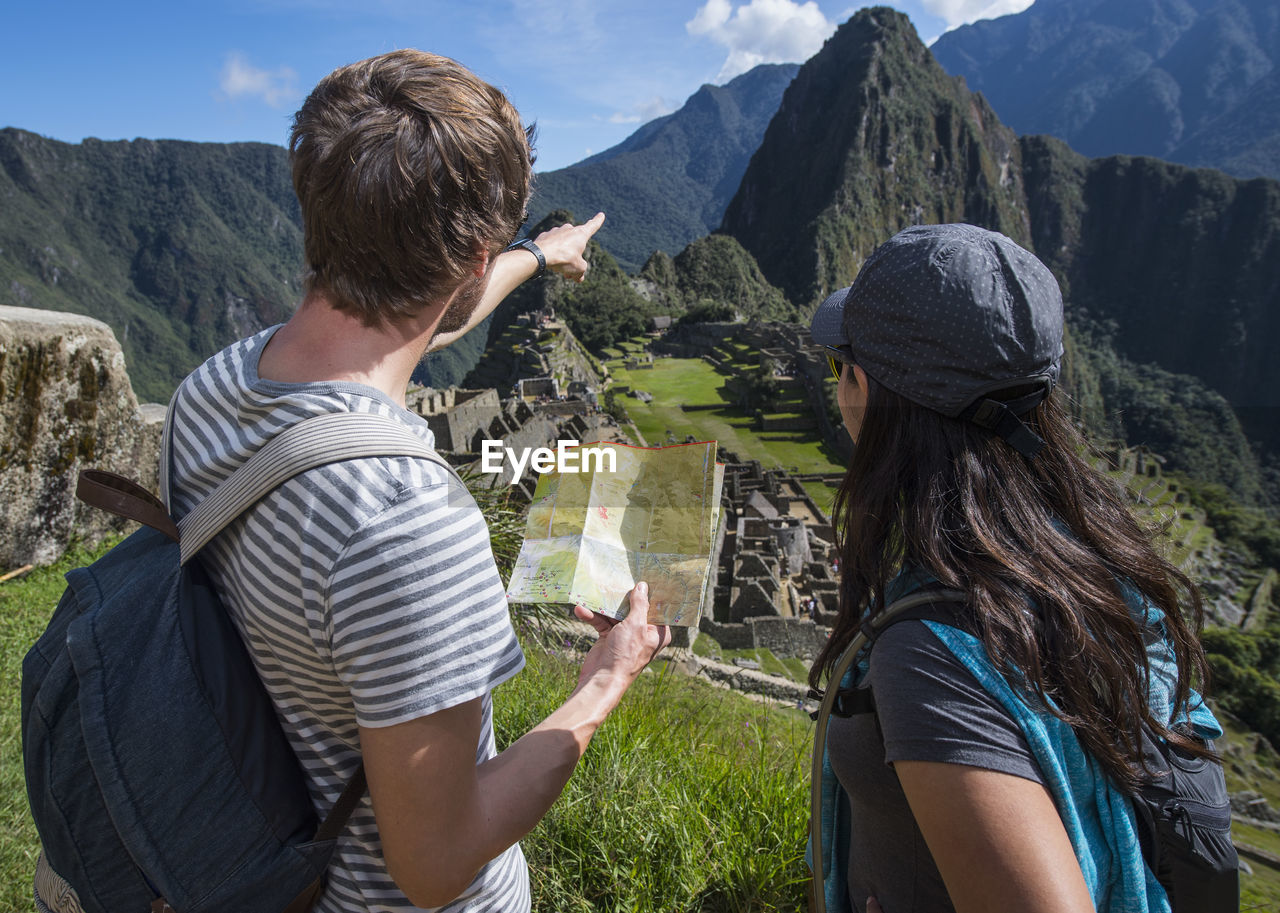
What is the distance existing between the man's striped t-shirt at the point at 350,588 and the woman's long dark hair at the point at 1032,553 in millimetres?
614

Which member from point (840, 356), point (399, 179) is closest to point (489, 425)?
point (840, 356)

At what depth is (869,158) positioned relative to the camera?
119938mm

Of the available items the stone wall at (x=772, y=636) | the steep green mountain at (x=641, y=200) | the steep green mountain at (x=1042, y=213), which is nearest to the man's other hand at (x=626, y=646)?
the stone wall at (x=772, y=636)

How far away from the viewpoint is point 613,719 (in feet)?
9.43

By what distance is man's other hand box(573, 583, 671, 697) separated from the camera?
4.35 feet

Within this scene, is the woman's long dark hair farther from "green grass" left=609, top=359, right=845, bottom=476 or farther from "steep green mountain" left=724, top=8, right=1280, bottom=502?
"steep green mountain" left=724, top=8, right=1280, bottom=502

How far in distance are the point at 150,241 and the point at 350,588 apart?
130 m

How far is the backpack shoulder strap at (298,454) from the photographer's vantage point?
900 mm

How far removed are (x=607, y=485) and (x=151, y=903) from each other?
0.97 m

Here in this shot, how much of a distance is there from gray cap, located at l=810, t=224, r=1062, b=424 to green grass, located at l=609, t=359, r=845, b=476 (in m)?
28.3

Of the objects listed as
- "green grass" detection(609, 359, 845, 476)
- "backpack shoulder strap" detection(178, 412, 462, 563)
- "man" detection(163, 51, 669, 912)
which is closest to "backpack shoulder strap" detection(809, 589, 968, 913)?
"man" detection(163, 51, 669, 912)

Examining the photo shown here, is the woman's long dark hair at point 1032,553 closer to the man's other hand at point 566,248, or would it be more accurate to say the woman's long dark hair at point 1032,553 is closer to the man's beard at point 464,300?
the man's beard at point 464,300

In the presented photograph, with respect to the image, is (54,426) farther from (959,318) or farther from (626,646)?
(959,318)

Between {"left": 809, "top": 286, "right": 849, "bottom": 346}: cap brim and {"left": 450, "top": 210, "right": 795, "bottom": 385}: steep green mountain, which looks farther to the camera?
{"left": 450, "top": 210, "right": 795, "bottom": 385}: steep green mountain
